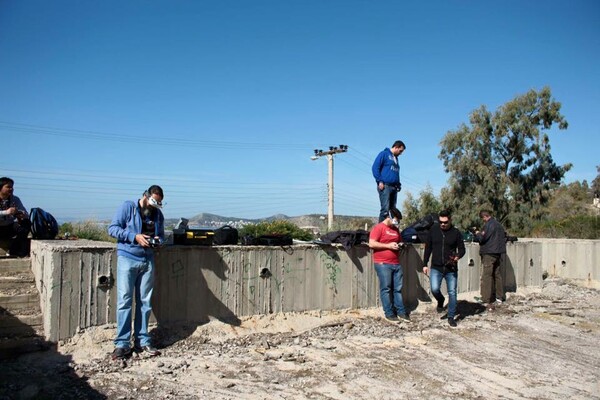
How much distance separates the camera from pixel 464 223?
103 ft

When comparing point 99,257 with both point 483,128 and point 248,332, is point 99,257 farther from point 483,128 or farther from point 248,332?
point 483,128

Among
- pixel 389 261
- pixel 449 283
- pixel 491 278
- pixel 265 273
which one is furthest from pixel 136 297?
pixel 491 278

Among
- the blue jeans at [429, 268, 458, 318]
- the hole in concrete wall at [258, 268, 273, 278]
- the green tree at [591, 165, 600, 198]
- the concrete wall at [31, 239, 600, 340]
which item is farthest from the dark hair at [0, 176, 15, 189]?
the green tree at [591, 165, 600, 198]

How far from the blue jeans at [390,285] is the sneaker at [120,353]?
4.10 metres

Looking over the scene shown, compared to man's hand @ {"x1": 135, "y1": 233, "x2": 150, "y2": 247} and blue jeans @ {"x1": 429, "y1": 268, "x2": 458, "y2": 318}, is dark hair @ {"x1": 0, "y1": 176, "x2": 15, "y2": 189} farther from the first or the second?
blue jeans @ {"x1": 429, "y1": 268, "x2": 458, "y2": 318}

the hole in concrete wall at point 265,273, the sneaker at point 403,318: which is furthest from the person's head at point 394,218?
the hole in concrete wall at point 265,273

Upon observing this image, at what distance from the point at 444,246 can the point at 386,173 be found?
164 centimetres

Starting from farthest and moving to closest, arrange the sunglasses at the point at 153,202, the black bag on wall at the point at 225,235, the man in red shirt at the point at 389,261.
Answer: the man in red shirt at the point at 389,261 → the black bag on wall at the point at 225,235 → the sunglasses at the point at 153,202

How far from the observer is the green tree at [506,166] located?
104 ft

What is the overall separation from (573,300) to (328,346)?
7.86m

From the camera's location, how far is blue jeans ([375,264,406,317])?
8000 mm

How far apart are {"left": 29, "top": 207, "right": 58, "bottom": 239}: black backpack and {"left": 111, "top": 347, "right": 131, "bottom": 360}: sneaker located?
2924 millimetres

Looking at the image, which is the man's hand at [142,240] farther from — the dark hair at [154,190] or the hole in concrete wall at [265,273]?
the hole in concrete wall at [265,273]

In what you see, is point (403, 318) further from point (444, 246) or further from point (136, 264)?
point (136, 264)
